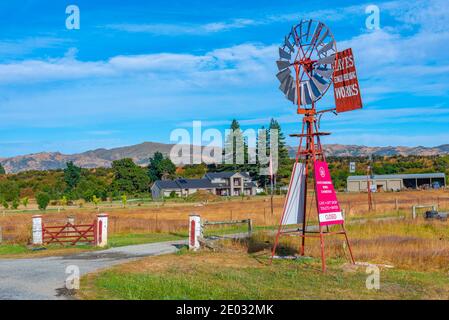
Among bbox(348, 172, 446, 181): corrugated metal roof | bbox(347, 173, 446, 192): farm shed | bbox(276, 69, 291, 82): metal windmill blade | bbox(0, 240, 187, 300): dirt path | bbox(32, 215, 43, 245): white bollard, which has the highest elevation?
bbox(276, 69, 291, 82): metal windmill blade

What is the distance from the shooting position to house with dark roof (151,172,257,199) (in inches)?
3718

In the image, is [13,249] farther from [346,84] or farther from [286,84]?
[346,84]

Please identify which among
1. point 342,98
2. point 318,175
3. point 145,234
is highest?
point 342,98

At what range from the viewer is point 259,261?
55.2ft

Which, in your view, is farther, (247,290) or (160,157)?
(160,157)

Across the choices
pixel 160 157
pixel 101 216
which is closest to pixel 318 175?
pixel 101 216

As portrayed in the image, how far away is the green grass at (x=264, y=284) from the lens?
11.7 m

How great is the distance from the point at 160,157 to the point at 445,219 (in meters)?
100

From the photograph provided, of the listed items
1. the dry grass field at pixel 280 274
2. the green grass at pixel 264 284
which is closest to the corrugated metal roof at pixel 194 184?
the dry grass field at pixel 280 274

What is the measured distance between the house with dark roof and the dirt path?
70845 mm

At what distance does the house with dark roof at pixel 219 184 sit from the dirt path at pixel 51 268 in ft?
232

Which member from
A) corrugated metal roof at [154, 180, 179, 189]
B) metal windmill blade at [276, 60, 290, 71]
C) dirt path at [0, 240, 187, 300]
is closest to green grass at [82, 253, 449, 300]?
dirt path at [0, 240, 187, 300]

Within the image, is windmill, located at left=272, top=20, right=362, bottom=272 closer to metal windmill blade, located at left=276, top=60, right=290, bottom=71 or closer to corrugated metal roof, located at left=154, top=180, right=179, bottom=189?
metal windmill blade, located at left=276, top=60, right=290, bottom=71
